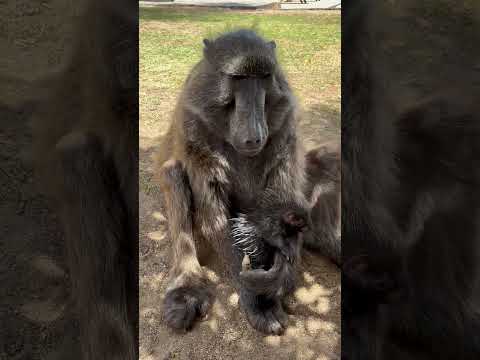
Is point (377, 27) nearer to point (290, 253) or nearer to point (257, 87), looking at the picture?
point (257, 87)

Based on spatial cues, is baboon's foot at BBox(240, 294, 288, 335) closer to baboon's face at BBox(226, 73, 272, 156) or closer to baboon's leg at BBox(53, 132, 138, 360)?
baboon's face at BBox(226, 73, 272, 156)

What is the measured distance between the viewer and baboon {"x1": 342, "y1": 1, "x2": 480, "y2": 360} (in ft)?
2.11

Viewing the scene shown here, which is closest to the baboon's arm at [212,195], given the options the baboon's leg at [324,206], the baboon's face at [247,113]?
the baboon's face at [247,113]

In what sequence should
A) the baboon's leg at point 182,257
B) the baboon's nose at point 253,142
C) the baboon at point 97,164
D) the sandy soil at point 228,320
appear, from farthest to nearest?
the baboon's leg at point 182,257 < the sandy soil at point 228,320 < the baboon's nose at point 253,142 < the baboon at point 97,164

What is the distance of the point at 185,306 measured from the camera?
2.60 metres

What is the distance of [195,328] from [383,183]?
209cm

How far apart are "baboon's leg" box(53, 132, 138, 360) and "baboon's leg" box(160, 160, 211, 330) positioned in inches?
79.0

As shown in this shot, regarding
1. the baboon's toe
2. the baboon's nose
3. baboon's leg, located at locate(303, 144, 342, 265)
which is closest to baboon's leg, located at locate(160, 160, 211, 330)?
the baboon's toe

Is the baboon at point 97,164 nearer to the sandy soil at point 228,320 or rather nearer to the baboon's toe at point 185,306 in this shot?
the sandy soil at point 228,320

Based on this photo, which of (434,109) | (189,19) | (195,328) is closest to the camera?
(434,109)

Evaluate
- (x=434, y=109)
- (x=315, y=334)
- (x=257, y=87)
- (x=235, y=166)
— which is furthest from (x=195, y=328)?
(x=434, y=109)

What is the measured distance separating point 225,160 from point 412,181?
75.7 inches

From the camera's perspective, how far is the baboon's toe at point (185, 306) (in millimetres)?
2525

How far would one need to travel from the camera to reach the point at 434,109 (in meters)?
0.65
